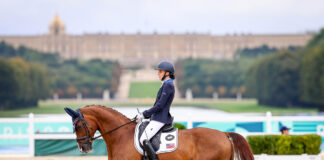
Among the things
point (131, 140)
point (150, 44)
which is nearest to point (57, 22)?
point (150, 44)

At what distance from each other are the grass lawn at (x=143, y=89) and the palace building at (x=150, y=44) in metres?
30.5

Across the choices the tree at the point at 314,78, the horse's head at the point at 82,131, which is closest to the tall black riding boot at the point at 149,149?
the horse's head at the point at 82,131

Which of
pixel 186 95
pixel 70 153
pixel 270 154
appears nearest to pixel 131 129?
pixel 270 154

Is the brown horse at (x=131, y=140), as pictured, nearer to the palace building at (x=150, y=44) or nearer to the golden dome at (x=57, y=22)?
the palace building at (x=150, y=44)

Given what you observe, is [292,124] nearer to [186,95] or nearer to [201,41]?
[186,95]

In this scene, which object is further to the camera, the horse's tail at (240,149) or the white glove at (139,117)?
the horse's tail at (240,149)

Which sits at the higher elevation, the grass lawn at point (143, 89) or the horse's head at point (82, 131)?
the horse's head at point (82, 131)

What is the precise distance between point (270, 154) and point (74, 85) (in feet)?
201

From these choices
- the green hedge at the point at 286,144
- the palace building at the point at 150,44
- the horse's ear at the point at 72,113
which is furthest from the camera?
the palace building at the point at 150,44

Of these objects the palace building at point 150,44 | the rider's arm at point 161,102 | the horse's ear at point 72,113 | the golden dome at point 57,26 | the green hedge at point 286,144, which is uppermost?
the golden dome at point 57,26

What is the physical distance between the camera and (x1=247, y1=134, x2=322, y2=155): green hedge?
9016 mm

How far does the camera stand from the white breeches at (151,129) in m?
5.53

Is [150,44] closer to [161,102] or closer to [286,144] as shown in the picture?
[286,144]

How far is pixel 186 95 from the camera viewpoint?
2702 inches
